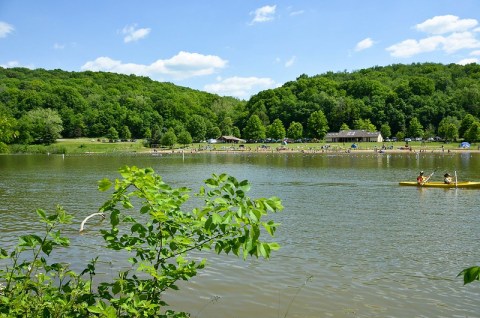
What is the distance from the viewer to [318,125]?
170 m

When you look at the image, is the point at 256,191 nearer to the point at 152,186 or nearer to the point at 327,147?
the point at 152,186

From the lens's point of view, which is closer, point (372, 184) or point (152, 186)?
point (152, 186)

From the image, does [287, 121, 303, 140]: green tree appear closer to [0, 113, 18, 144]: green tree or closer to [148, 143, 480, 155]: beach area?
[148, 143, 480, 155]: beach area

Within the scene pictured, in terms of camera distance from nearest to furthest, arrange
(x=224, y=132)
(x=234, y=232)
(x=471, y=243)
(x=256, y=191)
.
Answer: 1. (x=234, y=232)
2. (x=471, y=243)
3. (x=256, y=191)
4. (x=224, y=132)

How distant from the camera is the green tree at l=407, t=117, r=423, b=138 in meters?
156

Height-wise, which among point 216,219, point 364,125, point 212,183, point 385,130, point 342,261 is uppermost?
point 364,125

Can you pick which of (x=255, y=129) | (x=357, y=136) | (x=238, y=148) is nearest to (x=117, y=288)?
(x=238, y=148)

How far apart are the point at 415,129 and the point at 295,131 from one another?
43.0 metres

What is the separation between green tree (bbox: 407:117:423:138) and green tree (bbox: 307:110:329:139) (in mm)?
30069

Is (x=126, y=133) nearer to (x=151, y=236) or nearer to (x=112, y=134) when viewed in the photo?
(x=112, y=134)

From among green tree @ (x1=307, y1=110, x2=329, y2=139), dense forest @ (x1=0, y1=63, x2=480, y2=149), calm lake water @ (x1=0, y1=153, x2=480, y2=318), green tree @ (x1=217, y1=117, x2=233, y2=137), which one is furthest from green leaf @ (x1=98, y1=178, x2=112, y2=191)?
green tree @ (x1=217, y1=117, x2=233, y2=137)

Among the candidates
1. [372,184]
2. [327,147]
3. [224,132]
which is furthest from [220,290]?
[224,132]

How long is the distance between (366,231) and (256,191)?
754 inches

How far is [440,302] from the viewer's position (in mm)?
12469
